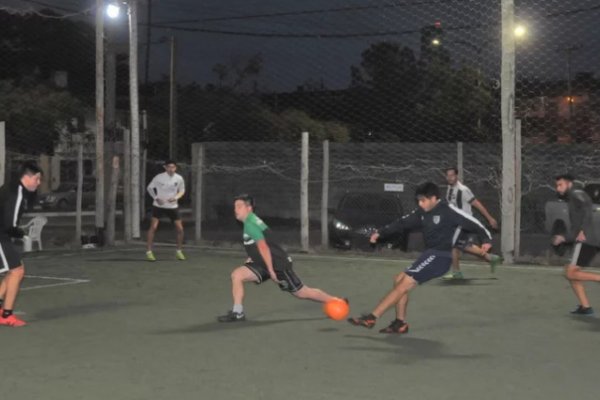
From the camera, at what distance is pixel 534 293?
11.3 metres

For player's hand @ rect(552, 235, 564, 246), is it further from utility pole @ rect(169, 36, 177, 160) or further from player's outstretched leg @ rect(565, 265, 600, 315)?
utility pole @ rect(169, 36, 177, 160)

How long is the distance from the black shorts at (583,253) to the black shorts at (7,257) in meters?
6.39

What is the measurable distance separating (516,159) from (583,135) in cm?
2631

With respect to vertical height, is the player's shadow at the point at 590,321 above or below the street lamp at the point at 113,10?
below

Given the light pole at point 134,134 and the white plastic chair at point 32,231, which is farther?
the light pole at point 134,134

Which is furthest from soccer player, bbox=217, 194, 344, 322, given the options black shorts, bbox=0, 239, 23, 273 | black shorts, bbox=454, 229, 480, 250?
black shorts, bbox=454, 229, 480, 250

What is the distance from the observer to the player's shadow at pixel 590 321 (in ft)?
28.6

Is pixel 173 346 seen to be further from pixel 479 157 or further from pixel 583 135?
pixel 583 135

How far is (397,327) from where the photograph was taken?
836 centimetres

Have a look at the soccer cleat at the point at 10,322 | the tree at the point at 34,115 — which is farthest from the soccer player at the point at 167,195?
the tree at the point at 34,115

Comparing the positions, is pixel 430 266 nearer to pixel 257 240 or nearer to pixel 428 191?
pixel 428 191

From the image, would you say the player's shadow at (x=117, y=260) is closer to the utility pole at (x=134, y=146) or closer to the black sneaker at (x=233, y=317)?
the utility pole at (x=134, y=146)

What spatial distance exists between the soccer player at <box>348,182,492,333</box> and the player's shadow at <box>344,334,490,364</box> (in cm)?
27

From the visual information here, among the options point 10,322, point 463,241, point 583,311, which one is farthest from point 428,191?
point 10,322
